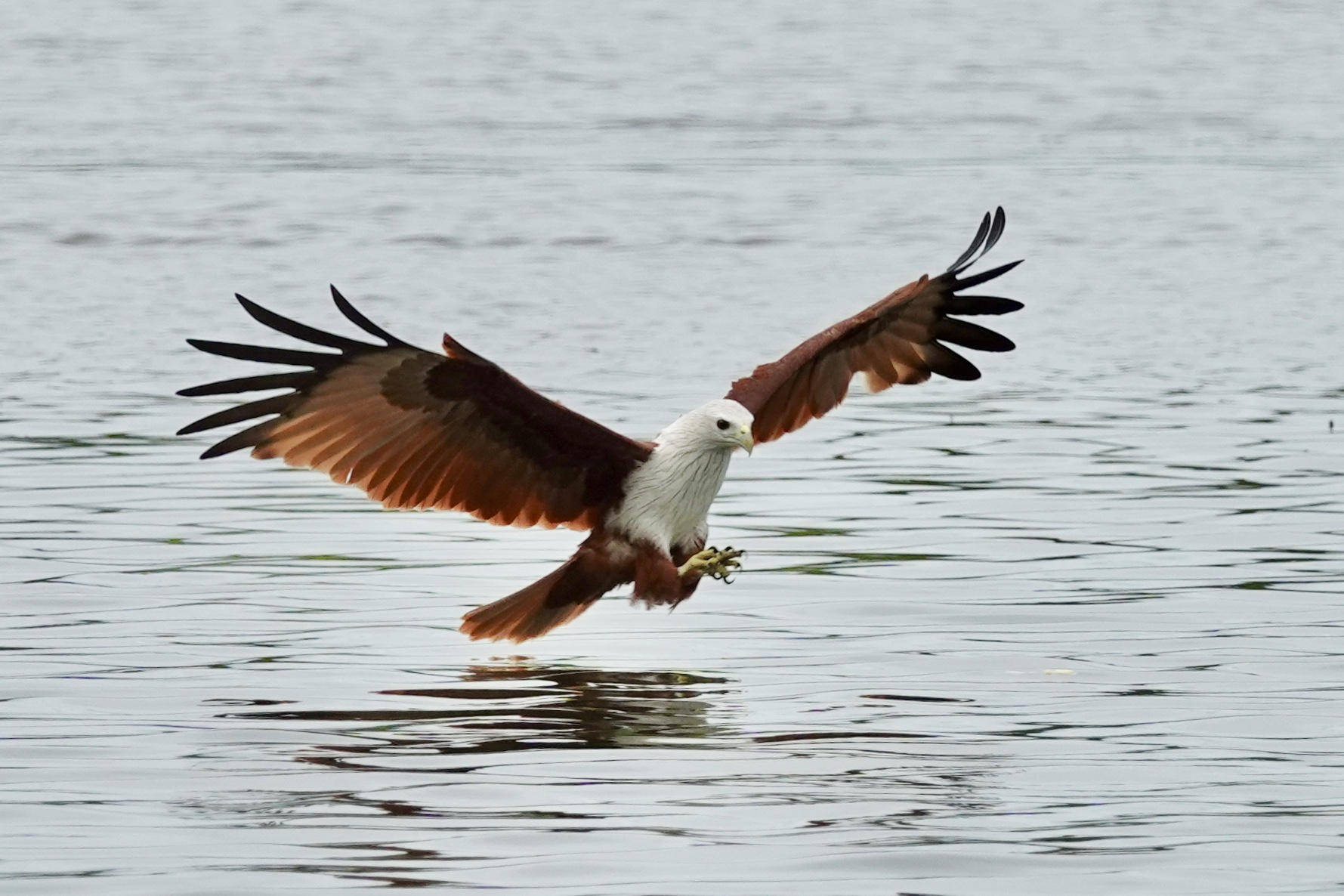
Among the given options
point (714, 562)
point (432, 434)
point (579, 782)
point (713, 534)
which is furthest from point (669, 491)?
point (579, 782)

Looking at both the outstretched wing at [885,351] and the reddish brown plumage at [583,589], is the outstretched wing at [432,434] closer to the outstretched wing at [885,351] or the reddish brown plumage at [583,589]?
the reddish brown plumage at [583,589]

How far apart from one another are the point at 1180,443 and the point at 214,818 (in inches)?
254

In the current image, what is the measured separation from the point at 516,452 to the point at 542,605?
50cm

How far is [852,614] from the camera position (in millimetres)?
8648

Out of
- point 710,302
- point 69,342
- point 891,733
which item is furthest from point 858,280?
point 891,733

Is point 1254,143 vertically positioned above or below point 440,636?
above

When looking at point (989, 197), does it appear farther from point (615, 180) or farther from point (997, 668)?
point (997, 668)

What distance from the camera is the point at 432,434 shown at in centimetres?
840

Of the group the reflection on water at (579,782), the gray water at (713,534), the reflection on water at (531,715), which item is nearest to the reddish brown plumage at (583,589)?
the gray water at (713,534)

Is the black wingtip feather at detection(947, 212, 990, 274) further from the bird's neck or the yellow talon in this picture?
the yellow talon

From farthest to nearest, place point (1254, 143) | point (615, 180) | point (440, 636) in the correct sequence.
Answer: point (1254, 143) → point (615, 180) → point (440, 636)

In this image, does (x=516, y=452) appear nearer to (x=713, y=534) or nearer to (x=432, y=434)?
(x=432, y=434)

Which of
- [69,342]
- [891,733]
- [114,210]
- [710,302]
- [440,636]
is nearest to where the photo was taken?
[891,733]

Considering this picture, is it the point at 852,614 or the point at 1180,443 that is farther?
the point at 1180,443
